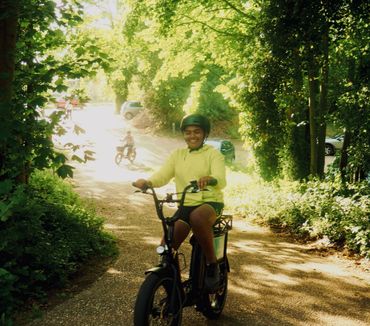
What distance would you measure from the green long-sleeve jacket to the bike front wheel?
2.67ft

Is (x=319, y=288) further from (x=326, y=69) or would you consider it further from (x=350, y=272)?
(x=326, y=69)

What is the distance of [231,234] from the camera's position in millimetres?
9055

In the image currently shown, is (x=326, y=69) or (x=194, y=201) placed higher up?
(x=326, y=69)

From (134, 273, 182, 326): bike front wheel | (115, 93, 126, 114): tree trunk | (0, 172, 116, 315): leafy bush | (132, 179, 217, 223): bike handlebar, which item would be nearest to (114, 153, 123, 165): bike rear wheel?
(0, 172, 116, 315): leafy bush

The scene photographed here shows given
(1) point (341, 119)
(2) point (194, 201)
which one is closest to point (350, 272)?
(1) point (341, 119)

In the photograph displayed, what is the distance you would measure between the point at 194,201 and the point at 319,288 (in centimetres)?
282

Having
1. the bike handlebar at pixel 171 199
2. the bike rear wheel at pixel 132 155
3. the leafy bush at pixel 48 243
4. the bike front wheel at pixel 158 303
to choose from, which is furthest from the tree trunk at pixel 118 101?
the bike front wheel at pixel 158 303

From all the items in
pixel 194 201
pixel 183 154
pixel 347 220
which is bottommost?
pixel 347 220

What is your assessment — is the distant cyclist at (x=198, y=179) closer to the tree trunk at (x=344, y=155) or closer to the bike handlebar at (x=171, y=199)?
the bike handlebar at (x=171, y=199)

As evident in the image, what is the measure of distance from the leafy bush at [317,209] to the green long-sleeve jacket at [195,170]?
417 cm

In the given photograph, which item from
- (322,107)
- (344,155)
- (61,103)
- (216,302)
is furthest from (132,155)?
(216,302)

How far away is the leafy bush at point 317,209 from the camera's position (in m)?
7.49

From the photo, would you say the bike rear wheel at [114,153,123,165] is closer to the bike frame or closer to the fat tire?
the fat tire

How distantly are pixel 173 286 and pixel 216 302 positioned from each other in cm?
119
